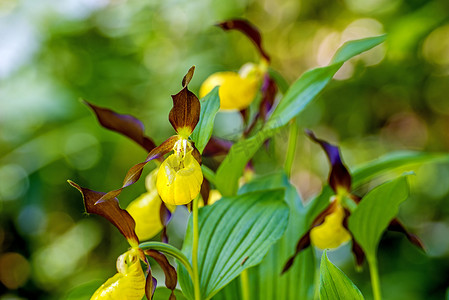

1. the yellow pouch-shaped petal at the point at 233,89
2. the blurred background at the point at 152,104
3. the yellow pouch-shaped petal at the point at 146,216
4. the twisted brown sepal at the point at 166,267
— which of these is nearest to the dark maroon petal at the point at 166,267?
the twisted brown sepal at the point at 166,267

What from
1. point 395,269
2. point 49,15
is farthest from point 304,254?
point 49,15

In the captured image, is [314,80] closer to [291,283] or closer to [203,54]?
[291,283]

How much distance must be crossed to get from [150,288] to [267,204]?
206 mm

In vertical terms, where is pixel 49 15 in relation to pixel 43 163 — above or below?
above

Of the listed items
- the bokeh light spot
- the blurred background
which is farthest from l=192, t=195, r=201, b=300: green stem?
the bokeh light spot

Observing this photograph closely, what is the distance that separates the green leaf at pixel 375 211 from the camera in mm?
673

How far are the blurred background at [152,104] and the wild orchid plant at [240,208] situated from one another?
858 mm

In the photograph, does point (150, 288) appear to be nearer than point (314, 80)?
Yes

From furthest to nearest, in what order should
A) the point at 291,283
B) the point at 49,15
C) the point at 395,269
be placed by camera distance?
the point at 49,15 < the point at 395,269 < the point at 291,283

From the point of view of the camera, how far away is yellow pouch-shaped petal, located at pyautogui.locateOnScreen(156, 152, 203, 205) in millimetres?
526

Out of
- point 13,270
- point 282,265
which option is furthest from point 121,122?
point 13,270

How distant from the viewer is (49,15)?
1.89m

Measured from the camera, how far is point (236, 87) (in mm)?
851

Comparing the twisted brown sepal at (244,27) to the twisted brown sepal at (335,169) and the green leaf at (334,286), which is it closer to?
the twisted brown sepal at (335,169)
